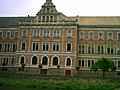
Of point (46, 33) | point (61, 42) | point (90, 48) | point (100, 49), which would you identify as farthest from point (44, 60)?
point (100, 49)

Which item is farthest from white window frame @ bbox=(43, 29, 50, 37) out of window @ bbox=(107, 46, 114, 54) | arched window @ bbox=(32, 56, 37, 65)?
window @ bbox=(107, 46, 114, 54)

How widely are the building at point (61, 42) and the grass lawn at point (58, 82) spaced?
9562mm

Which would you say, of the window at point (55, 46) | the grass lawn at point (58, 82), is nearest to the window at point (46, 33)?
the window at point (55, 46)

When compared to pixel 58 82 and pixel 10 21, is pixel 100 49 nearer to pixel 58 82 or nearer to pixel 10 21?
pixel 58 82

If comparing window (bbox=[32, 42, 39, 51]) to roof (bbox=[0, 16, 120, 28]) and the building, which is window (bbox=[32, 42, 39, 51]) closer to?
the building

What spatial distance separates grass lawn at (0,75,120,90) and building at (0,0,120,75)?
9.56 meters

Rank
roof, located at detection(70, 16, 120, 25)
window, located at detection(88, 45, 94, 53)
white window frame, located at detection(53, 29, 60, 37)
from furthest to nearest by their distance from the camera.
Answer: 1. roof, located at detection(70, 16, 120, 25)
2. window, located at detection(88, 45, 94, 53)
3. white window frame, located at detection(53, 29, 60, 37)

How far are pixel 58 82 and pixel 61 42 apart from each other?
14.1 metres

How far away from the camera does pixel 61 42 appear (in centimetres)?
5806

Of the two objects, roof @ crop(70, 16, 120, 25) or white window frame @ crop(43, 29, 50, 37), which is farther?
roof @ crop(70, 16, 120, 25)

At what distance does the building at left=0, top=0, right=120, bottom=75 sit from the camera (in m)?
57.5

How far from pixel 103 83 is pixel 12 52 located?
2651 centimetres

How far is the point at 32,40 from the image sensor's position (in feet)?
194

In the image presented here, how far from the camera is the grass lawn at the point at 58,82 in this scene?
43.3m
